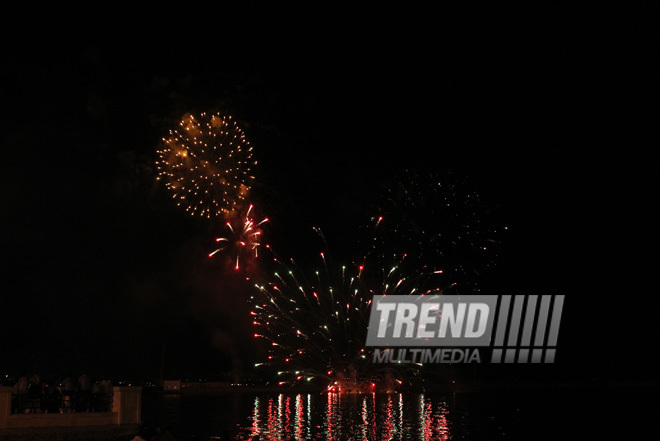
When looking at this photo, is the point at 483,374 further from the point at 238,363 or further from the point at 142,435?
the point at 142,435

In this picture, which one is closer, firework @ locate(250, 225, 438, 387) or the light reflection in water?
the light reflection in water

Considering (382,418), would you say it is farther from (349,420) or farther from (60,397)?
(60,397)

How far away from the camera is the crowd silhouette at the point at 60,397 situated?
71.5ft

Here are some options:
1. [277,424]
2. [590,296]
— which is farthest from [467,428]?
[590,296]

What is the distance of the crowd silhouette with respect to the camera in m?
21.8

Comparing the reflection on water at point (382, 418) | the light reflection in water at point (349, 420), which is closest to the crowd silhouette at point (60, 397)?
the reflection on water at point (382, 418)

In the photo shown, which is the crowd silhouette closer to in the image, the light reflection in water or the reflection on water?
the reflection on water

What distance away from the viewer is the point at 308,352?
167 feet

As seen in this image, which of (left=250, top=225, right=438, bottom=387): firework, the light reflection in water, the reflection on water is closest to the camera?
the light reflection in water

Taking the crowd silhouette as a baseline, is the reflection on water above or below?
below

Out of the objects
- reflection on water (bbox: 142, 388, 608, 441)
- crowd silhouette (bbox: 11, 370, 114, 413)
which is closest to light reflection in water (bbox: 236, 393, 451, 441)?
reflection on water (bbox: 142, 388, 608, 441)

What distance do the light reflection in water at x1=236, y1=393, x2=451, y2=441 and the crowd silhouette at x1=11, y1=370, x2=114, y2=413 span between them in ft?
14.7

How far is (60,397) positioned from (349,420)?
39.6 ft

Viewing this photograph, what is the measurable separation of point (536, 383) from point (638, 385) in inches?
348
